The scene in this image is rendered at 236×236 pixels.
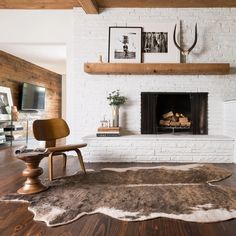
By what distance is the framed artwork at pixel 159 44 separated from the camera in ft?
12.5

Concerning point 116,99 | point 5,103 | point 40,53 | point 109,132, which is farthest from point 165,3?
point 5,103

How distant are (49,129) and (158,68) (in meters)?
1.98

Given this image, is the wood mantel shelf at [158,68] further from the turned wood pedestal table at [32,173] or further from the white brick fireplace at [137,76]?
the turned wood pedestal table at [32,173]

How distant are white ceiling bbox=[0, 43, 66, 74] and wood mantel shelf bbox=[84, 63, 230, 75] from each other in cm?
175

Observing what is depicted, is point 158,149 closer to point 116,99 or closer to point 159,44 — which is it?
point 116,99

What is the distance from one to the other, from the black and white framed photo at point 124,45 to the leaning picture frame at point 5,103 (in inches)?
125

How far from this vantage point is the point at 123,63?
3.65 metres

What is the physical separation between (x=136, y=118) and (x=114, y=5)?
201cm

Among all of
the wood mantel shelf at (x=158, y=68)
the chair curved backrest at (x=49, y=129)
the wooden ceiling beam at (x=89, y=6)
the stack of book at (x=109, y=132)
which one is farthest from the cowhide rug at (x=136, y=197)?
the wooden ceiling beam at (x=89, y=6)

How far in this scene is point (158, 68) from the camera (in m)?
3.61

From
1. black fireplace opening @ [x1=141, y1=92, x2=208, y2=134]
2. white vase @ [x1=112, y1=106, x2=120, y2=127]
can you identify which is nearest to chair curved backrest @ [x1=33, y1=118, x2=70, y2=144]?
white vase @ [x1=112, y1=106, x2=120, y2=127]

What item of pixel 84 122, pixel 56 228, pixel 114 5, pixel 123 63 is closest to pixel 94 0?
pixel 114 5

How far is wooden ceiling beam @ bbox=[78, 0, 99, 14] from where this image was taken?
11.0ft

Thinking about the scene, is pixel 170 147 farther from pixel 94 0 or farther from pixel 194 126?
pixel 94 0
